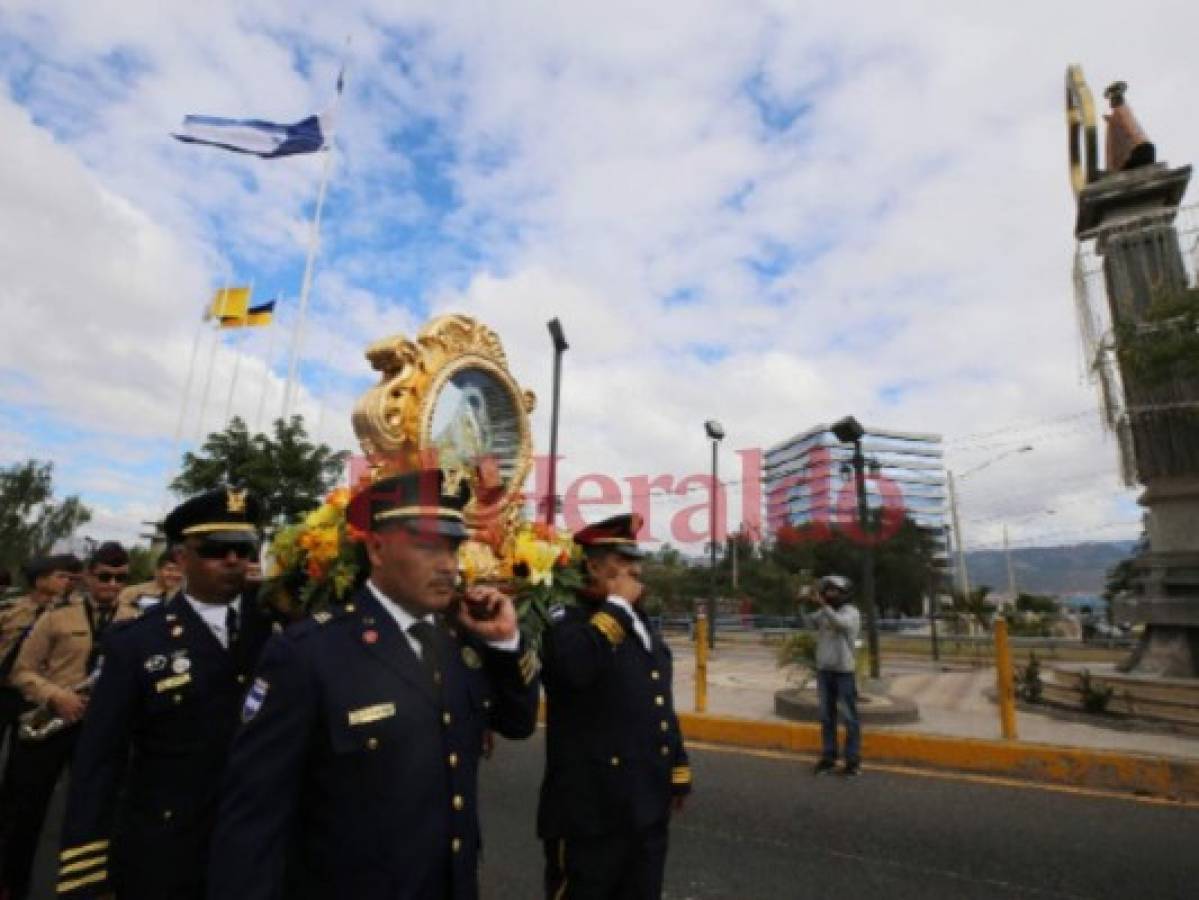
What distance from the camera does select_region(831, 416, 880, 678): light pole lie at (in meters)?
9.35

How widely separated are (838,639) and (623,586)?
4.39 meters

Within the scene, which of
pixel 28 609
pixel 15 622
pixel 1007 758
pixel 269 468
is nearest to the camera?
pixel 15 622

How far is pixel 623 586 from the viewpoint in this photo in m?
3.20

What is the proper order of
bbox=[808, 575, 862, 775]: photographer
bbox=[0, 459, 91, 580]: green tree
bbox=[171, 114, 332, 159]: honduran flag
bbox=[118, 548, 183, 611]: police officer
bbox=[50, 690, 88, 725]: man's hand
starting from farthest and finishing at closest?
bbox=[0, 459, 91, 580]: green tree
bbox=[171, 114, 332, 159]: honduran flag
bbox=[808, 575, 862, 775]: photographer
bbox=[118, 548, 183, 611]: police officer
bbox=[50, 690, 88, 725]: man's hand

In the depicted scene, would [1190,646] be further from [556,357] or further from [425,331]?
[425,331]

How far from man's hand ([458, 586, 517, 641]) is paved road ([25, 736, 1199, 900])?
2.52 metres

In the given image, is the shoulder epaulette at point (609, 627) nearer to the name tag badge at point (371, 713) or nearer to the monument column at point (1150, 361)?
the name tag badge at point (371, 713)

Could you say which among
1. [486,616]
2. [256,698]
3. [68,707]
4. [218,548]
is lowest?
[68,707]

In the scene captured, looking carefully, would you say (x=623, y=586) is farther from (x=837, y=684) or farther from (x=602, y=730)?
(x=837, y=684)

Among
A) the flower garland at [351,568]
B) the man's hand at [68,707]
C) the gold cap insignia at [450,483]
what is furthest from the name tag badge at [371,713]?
the man's hand at [68,707]

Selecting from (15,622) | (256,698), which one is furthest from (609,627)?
(15,622)

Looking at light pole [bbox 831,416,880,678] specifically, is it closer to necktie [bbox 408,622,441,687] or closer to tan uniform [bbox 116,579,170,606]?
tan uniform [bbox 116,579,170,606]

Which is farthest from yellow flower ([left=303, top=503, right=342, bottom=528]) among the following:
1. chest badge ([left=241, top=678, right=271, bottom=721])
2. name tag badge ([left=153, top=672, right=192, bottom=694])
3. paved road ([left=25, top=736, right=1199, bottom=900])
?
paved road ([left=25, top=736, right=1199, bottom=900])

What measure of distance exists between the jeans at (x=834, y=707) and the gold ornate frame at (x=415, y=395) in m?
3.90
